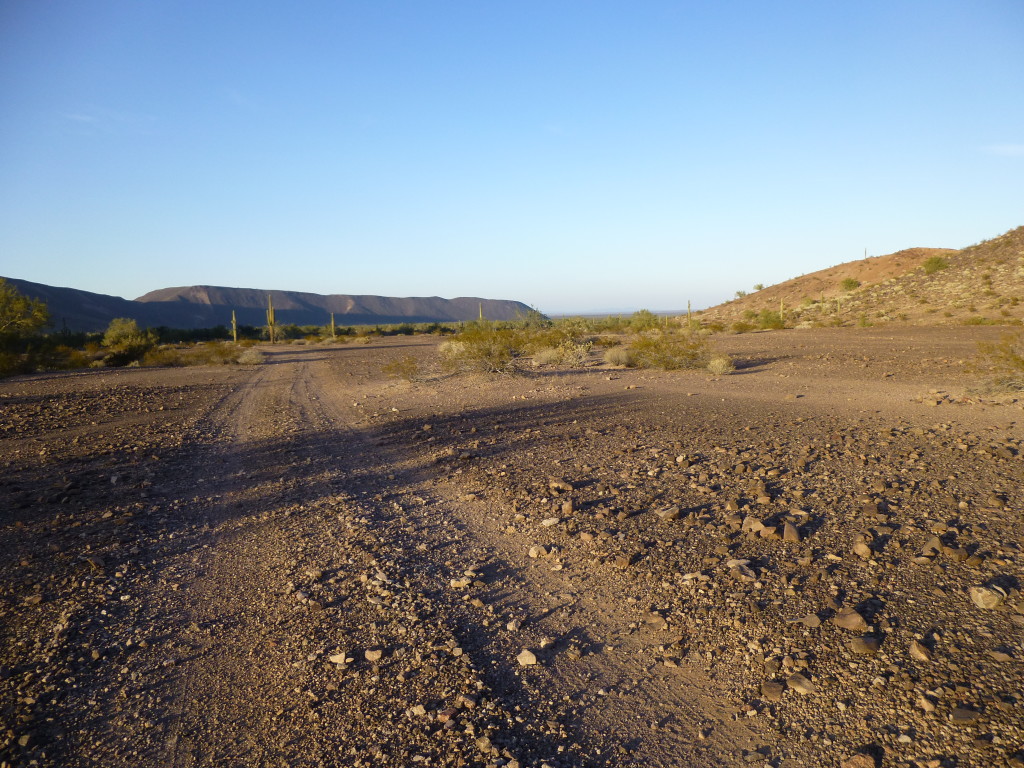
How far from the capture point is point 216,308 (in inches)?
5527

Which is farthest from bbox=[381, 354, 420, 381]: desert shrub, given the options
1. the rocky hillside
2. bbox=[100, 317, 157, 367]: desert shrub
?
the rocky hillside

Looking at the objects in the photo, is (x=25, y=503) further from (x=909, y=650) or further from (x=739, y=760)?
(x=909, y=650)

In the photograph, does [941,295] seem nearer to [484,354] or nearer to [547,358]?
[547,358]

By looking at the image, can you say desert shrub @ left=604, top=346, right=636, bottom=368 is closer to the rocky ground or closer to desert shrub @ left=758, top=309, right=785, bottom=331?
the rocky ground

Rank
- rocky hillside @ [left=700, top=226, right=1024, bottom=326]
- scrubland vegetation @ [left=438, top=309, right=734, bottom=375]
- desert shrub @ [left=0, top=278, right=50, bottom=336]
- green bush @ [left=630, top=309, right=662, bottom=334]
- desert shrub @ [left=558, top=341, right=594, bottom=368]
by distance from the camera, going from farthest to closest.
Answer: green bush @ [left=630, top=309, right=662, bottom=334] → rocky hillside @ [left=700, top=226, right=1024, bottom=326] → desert shrub @ [left=0, top=278, right=50, bottom=336] → desert shrub @ [left=558, top=341, right=594, bottom=368] → scrubland vegetation @ [left=438, top=309, right=734, bottom=375]

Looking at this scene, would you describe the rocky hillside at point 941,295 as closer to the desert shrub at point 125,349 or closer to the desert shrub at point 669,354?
the desert shrub at point 669,354

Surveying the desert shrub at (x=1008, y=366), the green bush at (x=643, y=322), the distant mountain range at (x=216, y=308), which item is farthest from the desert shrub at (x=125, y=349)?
the distant mountain range at (x=216, y=308)

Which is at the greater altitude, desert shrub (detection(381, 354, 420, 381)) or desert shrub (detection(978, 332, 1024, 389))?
desert shrub (detection(978, 332, 1024, 389))

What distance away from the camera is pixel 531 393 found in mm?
15211

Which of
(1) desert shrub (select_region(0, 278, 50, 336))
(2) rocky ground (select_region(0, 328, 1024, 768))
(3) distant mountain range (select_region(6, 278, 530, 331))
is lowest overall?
(2) rocky ground (select_region(0, 328, 1024, 768))

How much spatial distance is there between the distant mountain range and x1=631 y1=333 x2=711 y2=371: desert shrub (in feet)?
242

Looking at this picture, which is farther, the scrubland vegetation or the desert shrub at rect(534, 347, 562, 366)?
the desert shrub at rect(534, 347, 562, 366)

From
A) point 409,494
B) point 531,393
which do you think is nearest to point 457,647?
point 409,494

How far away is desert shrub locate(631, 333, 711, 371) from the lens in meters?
19.5
